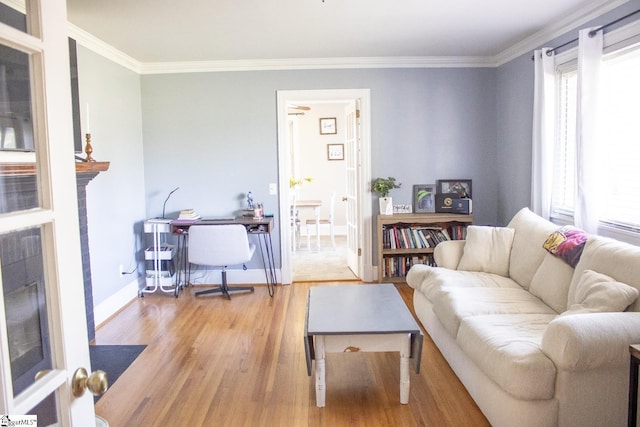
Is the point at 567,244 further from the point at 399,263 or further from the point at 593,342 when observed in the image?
the point at 399,263

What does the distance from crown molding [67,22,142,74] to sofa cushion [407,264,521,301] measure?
3244mm

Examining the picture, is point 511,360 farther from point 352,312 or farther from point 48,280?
point 48,280

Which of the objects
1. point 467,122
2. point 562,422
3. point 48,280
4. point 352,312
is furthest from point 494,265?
point 48,280

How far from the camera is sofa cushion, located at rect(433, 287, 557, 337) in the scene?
2.98 metres

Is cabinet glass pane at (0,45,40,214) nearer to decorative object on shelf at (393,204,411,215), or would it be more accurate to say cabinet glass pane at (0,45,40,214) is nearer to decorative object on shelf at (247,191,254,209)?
decorative object on shelf at (247,191,254,209)

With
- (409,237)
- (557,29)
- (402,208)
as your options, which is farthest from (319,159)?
(557,29)

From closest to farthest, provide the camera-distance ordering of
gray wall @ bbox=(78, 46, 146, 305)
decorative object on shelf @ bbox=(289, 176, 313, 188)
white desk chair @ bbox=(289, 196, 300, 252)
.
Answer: gray wall @ bbox=(78, 46, 146, 305), white desk chair @ bbox=(289, 196, 300, 252), decorative object on shelf @ bbox=(289, 176, 313, 188)

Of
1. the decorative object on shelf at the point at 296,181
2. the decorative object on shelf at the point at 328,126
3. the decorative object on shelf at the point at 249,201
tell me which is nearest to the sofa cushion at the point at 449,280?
the decorative object on shelf at the point at 249,201

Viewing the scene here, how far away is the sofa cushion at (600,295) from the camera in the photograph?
2.33 meters


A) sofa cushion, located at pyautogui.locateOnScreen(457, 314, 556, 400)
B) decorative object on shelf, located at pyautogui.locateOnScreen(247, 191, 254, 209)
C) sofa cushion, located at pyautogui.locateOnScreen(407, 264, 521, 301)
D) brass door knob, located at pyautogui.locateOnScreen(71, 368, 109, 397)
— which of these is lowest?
sofa cushion, located at pyautogui.locateOnScreen(457, 314, 556, 400)

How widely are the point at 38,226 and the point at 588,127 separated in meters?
3.66

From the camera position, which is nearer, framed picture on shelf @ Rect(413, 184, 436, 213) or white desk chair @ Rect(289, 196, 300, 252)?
framed picture on shelf @ Rect(413, 184, 436, 213)

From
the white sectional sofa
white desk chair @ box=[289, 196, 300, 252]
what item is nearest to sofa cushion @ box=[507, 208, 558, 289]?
the white sectional sofa

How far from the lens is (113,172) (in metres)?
4.62
